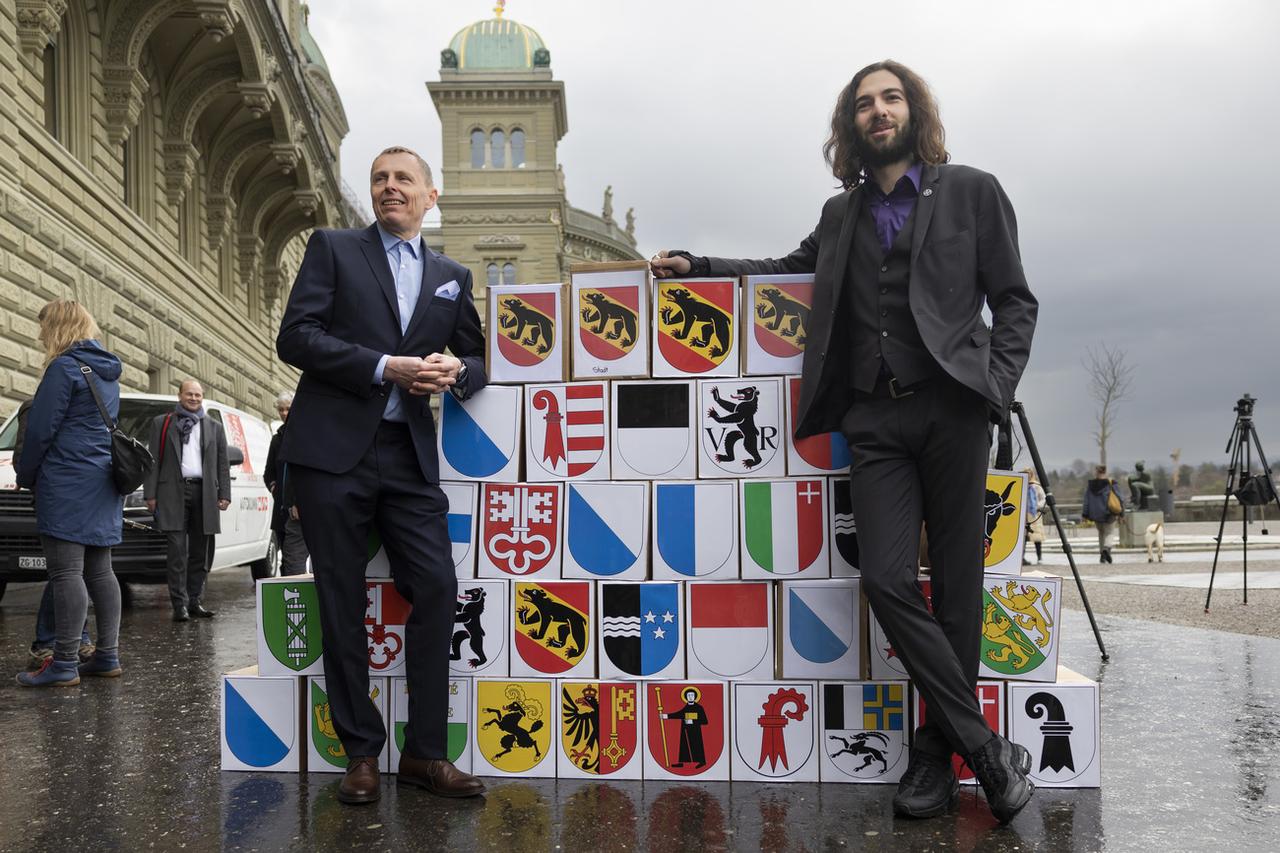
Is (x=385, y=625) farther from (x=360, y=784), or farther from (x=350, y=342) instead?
(x=350, y=342)

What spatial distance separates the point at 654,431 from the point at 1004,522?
4.41 ft

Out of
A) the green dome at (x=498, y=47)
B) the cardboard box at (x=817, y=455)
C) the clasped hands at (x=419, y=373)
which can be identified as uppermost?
the green dome at (x=498, y=47)

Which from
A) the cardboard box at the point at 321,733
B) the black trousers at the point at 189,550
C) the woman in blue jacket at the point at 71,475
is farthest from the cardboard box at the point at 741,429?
the black trousers at the point at 189,550

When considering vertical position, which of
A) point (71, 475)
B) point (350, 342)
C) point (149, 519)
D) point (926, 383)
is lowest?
point (149, 519)

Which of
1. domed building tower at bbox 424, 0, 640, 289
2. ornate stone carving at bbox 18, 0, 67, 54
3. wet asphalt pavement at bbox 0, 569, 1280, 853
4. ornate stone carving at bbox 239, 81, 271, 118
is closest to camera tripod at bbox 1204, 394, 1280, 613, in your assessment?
wet asphalt pavement at bbox 0, 569, 1280, 853

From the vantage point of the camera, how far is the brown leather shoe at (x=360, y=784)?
3.58m

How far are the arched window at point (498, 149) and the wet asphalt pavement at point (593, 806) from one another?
231 feet

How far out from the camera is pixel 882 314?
3650 millimetres

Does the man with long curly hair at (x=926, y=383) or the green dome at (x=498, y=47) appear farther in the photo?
the green dome at (x=498, y=47)

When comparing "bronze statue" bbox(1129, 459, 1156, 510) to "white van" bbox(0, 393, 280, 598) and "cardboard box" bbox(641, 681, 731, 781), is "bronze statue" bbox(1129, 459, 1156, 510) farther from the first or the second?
"cardboard box" bbox(641, 681, 731, 781)

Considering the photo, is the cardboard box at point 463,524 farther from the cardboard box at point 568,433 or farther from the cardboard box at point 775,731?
the cardboard box at point 775,731

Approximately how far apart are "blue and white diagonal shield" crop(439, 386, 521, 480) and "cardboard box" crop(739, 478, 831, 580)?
928 mm

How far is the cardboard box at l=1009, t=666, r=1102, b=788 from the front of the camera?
3.81 meters

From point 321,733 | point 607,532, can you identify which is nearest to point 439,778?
point 321,733
